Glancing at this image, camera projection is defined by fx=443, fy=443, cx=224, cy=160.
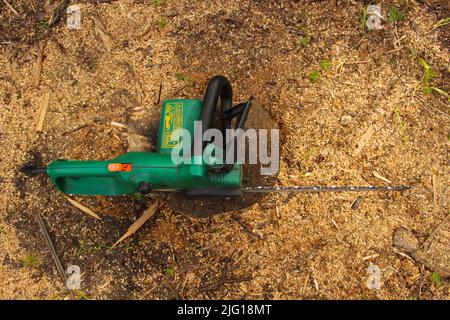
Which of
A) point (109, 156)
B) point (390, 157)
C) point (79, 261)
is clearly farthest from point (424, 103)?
point (79, 261)

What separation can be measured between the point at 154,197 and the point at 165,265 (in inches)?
22.2

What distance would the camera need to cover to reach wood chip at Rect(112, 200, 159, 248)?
3662 millimetres

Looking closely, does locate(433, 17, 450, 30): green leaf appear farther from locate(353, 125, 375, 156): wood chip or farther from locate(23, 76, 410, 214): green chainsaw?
locate(23, 76, 410, 214): green chainsaw

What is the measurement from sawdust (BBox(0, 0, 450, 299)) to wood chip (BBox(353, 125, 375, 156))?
0.12 feet

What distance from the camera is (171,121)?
10.8 ft

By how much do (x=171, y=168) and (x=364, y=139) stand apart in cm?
177

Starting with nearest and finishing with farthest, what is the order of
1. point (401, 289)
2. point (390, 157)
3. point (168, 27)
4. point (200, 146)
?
1. point (200, 146)
2. point (401, 289)
3. point (390, 157)
4. point (168, 27)

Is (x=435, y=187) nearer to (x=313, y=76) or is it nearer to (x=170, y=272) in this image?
(x=313, y=76)

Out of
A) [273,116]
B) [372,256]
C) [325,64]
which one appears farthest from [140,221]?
[325,64]

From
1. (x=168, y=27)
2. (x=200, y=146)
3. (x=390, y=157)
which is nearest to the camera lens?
(x=200, y=146)

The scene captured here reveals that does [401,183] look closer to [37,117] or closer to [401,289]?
[401,289]

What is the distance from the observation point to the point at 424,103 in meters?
3.90

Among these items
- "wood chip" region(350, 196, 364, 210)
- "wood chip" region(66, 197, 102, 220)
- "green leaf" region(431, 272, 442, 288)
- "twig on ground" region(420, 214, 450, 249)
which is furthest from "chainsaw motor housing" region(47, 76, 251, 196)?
"green leaf" region(431, 272, 442, 288)

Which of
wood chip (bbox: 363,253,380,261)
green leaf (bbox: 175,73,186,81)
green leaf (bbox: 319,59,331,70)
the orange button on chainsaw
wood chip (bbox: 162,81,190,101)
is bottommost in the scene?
wood chip (bbox: 363,253,380,261)
